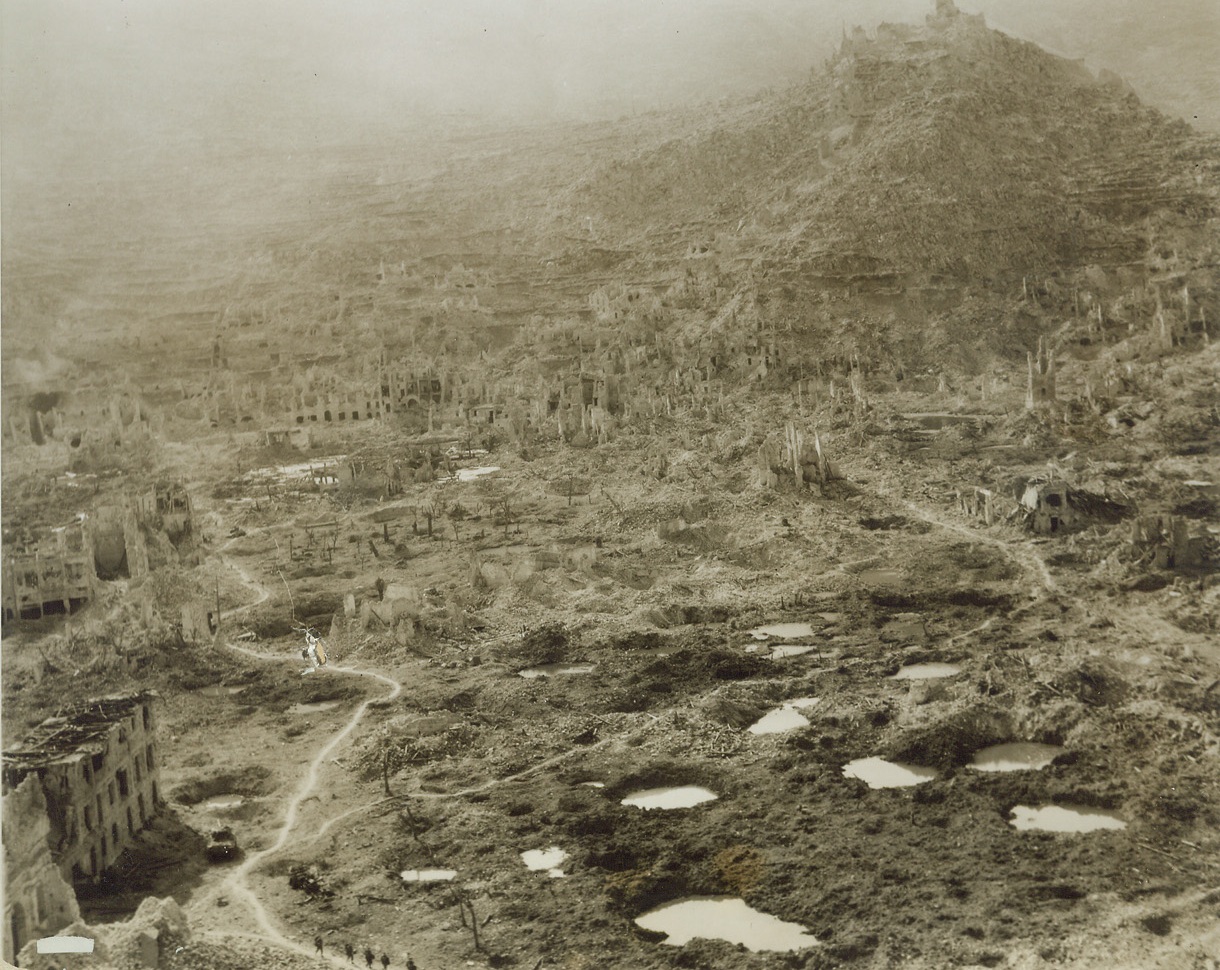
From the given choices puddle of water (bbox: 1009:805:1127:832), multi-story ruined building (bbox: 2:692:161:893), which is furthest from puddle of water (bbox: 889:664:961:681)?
multi-story ruined building (bbox: 2:692:161:893)

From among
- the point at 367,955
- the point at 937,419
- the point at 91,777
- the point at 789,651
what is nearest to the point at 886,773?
the point at 789,651

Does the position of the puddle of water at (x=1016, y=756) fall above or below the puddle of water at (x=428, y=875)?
above

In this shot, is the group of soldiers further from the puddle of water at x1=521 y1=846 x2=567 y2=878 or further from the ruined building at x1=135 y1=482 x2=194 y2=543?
the ruined building at x1=135 y1=482 x2=194 y2=543

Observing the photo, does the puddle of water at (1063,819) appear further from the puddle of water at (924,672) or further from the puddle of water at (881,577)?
the puddle of water at (881,577)

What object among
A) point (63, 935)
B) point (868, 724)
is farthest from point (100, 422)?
point (868, 724)

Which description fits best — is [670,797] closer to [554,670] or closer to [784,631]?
[554,670]

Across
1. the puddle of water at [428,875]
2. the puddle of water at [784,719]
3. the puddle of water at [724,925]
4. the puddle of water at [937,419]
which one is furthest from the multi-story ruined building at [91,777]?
the puddle of water at [937,419]

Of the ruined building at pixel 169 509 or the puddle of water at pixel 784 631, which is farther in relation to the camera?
the ruined building at pixel 169 509
